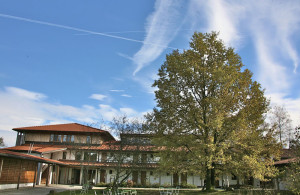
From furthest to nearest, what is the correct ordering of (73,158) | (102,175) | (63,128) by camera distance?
(63,128) → (73,158) → (102,175)

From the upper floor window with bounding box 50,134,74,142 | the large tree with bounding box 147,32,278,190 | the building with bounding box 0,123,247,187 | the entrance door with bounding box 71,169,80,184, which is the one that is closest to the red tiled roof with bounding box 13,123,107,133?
the building with bounding box 0,123,247,187

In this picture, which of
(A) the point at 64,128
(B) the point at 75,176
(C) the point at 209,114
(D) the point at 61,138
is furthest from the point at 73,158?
(C) the point at 209,114

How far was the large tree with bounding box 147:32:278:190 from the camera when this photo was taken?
18719mm

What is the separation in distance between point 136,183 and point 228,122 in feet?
74.9

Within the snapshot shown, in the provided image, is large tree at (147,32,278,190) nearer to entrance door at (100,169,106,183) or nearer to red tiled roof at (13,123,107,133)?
entrance door at (100,169,106,183)

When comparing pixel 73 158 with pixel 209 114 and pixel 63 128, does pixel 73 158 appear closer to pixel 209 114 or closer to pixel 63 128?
pixel 63 128

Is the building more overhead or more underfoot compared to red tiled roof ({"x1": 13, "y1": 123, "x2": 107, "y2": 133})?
more underfoot

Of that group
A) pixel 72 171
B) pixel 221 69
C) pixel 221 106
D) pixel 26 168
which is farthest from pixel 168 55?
pixel 72 171

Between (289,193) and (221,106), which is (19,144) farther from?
(289,193)

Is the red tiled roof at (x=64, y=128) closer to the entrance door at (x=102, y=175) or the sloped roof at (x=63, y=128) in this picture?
the sloped roof at (x=63, y=128)

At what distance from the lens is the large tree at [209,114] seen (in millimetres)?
18719

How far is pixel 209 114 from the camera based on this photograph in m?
19.7

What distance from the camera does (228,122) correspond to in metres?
19.5

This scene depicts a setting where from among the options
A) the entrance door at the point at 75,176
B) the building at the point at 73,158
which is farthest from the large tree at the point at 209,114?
the entrance door at the point at 75,176
